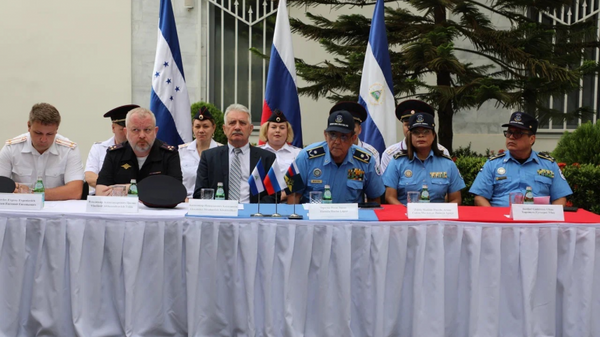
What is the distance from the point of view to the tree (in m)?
8.56

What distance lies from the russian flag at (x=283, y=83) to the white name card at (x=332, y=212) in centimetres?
391

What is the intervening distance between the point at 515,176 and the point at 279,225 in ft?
7.31

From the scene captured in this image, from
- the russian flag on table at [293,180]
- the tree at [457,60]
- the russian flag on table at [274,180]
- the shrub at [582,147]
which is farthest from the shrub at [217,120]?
the russian flag on table at [274,180]

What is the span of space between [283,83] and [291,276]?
446cm

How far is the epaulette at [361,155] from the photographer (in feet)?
16.4

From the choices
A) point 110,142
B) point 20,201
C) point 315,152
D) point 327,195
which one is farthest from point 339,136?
point 110,142

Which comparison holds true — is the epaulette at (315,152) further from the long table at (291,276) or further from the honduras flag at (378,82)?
the honduras flag at (378,82)

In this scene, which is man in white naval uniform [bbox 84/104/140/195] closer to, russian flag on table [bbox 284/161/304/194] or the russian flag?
the russian flag

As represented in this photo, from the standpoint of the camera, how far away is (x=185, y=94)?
8.16m

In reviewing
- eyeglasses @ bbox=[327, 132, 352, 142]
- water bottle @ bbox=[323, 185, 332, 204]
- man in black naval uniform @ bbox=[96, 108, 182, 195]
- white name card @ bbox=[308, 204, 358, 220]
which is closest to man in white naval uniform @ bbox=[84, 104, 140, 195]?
man in black naval uniform @ bbox=[96, 108, 182, 195]

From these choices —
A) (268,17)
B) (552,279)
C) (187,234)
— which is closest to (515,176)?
(552,279)

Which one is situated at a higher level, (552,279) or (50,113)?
(50,113)

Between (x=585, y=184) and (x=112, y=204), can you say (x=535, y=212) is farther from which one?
(x=585, y=184)

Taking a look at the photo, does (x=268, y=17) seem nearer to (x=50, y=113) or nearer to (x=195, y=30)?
(x=195, y=30)
